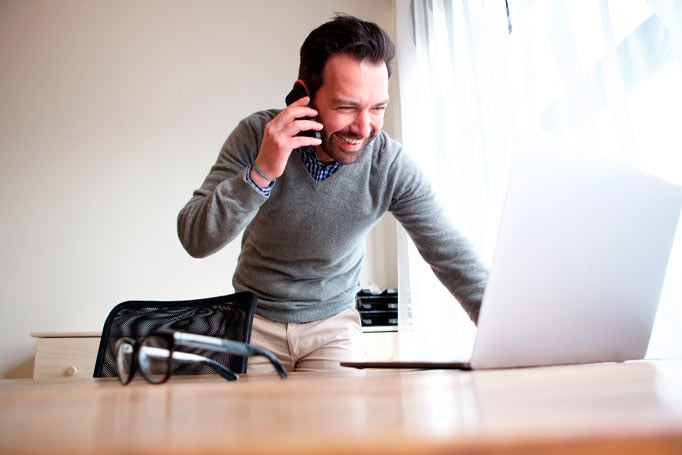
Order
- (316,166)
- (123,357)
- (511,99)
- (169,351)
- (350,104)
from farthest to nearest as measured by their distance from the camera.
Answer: (511,99) < (316,166) < (350,104) < (123,357) < (169,351)

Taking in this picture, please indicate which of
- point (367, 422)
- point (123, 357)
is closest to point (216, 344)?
point (123, 357)

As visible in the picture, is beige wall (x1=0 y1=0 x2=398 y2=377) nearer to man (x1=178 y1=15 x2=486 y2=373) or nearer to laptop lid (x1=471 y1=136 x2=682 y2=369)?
man (x1=178 y1=15 x2=486 y2=373)

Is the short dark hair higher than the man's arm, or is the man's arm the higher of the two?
the short dark hair

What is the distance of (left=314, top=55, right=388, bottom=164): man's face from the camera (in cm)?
154

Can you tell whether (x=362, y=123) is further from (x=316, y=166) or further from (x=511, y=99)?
(x=511, y=99)

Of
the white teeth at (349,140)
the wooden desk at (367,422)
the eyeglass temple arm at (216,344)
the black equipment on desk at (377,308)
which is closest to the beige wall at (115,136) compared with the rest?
the black equipment on desk at (377,308)

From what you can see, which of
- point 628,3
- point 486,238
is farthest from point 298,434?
point 486,238

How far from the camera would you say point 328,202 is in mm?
1622

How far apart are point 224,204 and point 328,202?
35 cm

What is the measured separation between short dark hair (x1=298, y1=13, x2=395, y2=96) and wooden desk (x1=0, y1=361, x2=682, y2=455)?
1.29m

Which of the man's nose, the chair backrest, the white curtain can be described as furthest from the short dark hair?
the chair backrest

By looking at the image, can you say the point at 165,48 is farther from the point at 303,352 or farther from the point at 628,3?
the point at 628,3

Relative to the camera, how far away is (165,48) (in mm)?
3455

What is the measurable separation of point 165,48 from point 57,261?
135 cm
